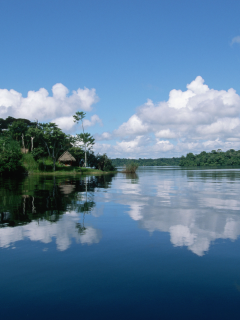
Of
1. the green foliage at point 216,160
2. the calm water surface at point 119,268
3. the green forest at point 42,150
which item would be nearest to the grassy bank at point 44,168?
the green forest at point 42,150

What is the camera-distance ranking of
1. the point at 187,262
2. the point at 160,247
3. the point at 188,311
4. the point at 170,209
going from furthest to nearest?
the point at 170,209, the point at 160,247, the point at 187,262, the point at 188,311

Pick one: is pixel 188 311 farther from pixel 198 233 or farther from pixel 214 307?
pixel 198 233

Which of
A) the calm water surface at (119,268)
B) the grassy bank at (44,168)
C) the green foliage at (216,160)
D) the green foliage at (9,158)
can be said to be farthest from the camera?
the green foliage at (216,160)

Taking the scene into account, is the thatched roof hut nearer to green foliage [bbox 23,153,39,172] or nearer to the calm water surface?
green foliage [bbox 23,153,39,172]

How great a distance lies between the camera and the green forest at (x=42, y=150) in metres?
46.1

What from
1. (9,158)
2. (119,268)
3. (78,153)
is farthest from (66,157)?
(119,268)

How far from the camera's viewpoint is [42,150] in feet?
178

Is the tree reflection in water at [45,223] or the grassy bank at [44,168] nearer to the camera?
the tree reflection in water at [45,223]

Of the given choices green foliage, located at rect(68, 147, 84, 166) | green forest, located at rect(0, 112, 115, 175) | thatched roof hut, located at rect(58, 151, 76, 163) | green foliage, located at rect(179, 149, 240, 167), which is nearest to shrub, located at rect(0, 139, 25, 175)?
green forest, located at rect(0, 112, 115, 175)

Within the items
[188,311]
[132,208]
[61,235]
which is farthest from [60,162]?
[188,311]

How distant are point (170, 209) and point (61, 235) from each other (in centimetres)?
580

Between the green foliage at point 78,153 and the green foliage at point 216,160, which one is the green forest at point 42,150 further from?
the green foliage at point 216,160

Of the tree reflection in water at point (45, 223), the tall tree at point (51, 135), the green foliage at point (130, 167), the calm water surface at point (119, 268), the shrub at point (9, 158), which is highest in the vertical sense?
the tall tree at point (51, 135)

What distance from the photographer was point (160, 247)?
252 inches
